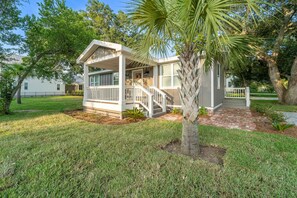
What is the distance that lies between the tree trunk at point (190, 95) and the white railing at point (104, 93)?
5.43 m

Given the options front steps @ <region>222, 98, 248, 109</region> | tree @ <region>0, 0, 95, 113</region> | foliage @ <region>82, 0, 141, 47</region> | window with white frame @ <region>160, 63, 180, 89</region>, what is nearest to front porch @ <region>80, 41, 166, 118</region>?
window with white frame @ <region>160, 63, 180, 89</region>

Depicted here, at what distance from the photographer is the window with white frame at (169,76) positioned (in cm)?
931

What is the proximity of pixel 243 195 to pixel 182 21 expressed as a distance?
2914 mm

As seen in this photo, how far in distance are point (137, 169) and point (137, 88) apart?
6007 millimetres

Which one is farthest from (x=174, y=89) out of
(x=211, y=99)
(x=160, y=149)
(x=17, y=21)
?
(x=17, y=21)

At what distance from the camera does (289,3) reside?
10031mm

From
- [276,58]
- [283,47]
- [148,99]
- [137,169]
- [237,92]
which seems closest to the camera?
[137,169]

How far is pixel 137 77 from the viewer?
11.5m

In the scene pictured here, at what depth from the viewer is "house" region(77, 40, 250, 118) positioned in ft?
24.7

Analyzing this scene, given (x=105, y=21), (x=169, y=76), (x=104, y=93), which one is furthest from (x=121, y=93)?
(x=105, y=21)

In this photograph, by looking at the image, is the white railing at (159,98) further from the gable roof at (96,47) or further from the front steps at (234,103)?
the front steps at (234,103)

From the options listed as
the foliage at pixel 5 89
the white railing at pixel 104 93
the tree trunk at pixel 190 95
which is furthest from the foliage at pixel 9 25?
the tree trunk at pixel 190 95

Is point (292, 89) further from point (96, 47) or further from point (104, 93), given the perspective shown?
point (96, 47)

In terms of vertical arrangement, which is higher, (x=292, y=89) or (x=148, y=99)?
(x=292, y=89)
